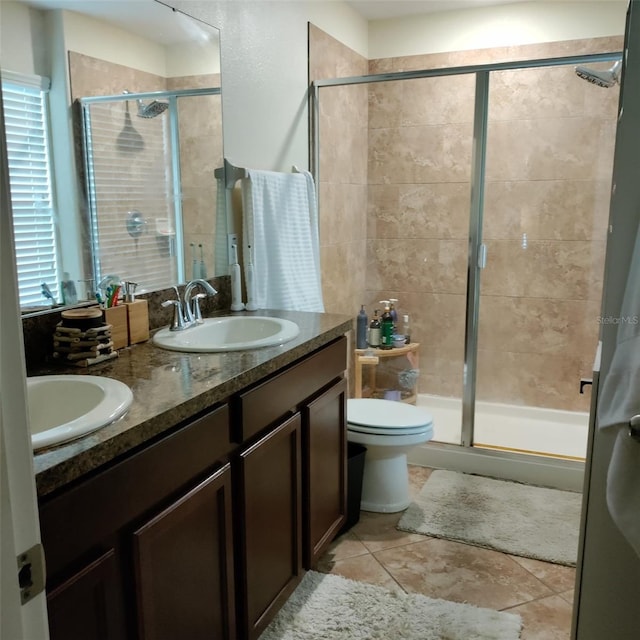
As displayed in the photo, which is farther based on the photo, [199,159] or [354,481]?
[354,481]

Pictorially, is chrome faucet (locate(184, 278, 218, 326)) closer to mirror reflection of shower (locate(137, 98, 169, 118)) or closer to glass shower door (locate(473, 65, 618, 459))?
mirror reflection of shower (locate(137, 98, 169, 118))

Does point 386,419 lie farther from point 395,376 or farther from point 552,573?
point 395,376

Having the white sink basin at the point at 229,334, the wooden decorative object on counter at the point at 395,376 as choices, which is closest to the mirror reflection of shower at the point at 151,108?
the white sink basin at the point at 229,334

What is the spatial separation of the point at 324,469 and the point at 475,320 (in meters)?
1.39

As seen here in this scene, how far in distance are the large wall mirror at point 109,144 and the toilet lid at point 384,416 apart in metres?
0.86

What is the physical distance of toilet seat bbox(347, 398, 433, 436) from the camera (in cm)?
254

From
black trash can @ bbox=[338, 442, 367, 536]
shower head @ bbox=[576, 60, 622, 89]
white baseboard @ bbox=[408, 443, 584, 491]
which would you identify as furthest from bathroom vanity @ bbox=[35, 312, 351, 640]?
shower head @ bbox=[576, 60, 622, 89]

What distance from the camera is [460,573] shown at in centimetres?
225

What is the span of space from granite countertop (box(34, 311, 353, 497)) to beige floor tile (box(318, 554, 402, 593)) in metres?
0.85

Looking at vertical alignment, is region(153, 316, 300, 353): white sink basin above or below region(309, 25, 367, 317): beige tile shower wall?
below

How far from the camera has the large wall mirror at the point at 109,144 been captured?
1616 millimetres

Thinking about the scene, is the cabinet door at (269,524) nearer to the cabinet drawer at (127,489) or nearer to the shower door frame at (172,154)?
the cabinet drawer at (127,489)

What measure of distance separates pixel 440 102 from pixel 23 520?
3.46 metres

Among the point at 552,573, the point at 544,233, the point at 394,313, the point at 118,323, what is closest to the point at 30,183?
the point at 118,323
